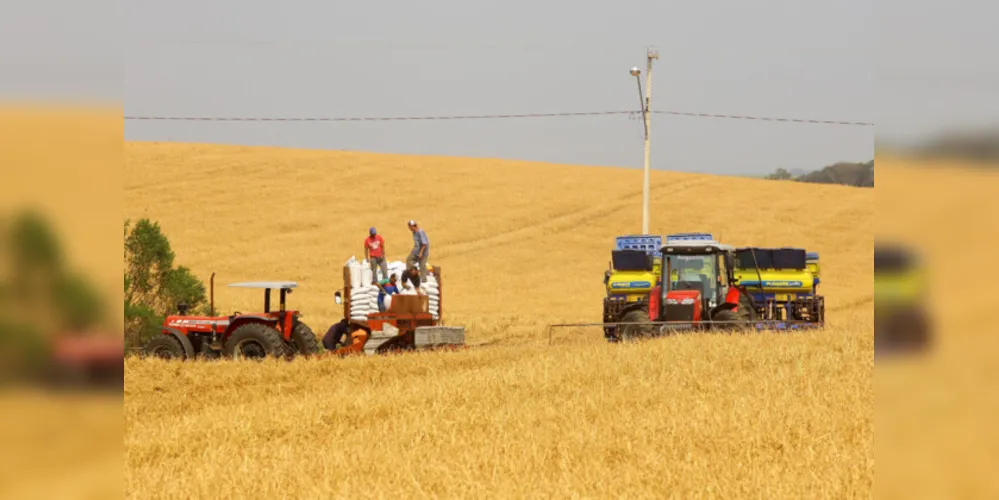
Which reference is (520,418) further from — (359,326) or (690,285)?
(690,285)

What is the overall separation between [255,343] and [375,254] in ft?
A: 10.7

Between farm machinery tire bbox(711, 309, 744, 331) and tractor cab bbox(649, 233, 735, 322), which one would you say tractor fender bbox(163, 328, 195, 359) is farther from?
farm machinery tire bbox(711, 309, 744, 331)

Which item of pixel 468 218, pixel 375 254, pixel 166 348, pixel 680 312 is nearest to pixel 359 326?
pixel 375 254

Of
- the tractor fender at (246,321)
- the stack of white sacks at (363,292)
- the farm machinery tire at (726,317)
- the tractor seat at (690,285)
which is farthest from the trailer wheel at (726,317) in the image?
the tractor fender at (246,321)

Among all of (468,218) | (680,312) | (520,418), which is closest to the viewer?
(520,418)

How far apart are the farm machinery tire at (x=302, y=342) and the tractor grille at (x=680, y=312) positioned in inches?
262

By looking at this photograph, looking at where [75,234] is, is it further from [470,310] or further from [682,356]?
[470,310]

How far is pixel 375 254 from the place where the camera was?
68.9 ft

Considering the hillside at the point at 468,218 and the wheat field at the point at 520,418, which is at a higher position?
the hillside at the point at 468,218

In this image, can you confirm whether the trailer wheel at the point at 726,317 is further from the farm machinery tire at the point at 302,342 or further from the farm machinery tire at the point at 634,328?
the farm machinery tire at the point at 302,342

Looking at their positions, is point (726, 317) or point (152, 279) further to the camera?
point (152, 279)

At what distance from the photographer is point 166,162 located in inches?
2616

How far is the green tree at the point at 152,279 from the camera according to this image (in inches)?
938

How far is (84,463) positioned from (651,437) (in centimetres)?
682
